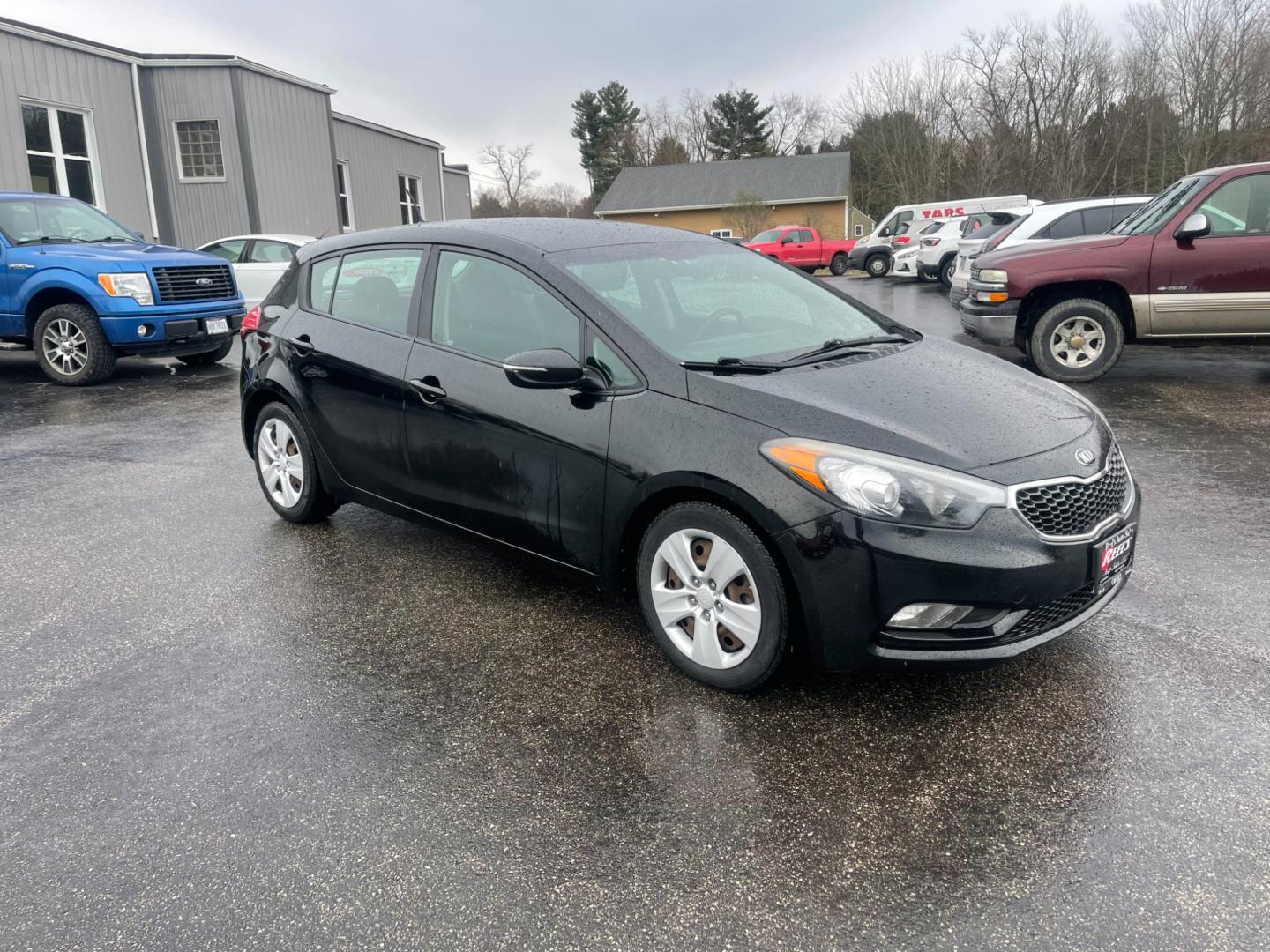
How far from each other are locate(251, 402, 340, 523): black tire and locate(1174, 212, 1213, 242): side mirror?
24.2ft

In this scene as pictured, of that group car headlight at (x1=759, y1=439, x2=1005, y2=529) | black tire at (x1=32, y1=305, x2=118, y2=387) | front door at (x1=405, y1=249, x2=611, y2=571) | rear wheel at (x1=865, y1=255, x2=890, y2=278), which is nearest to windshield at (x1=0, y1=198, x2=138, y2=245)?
black tire at (x1=32, y1=305, x2=118, y2=387)

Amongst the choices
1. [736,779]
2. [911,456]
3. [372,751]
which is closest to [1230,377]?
[911,456]

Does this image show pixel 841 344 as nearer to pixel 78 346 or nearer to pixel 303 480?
pixel 303 480

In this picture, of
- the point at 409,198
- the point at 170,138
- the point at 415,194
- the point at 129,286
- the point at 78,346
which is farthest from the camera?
the point at 415,194

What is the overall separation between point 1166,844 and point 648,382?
2.12 metres

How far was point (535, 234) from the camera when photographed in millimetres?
4207

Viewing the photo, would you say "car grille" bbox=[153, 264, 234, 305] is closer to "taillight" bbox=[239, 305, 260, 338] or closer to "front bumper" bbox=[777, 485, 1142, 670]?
"taillight" bbox=[239, 305, 260, 338]

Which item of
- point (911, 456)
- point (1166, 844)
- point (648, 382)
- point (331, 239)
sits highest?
point (331, 239)

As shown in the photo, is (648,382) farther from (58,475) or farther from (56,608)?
(58,475)

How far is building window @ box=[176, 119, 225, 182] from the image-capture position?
65.2 ft

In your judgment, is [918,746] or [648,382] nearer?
[918,746]

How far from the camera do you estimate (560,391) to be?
3672 mm

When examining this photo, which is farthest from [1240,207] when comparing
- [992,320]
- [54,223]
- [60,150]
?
[60,150]

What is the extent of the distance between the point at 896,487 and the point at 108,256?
32.3 ft
